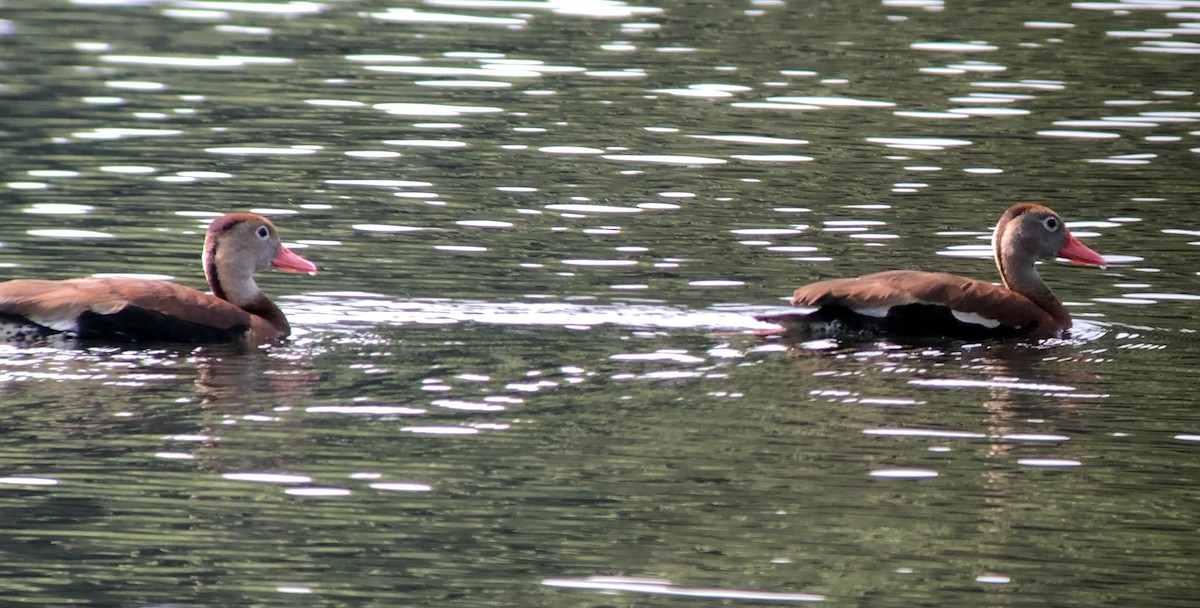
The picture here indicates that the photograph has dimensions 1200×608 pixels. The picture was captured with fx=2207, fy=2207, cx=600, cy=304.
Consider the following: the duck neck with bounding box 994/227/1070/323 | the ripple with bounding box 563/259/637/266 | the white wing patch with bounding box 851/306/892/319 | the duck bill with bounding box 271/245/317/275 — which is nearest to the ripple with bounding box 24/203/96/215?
the duck bill with bounding box 271/245/317/275

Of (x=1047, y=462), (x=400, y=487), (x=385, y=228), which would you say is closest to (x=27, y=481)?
(x=400, y=487)

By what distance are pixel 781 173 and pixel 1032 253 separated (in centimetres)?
510

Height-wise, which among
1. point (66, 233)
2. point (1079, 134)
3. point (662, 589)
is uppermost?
point (66, 233)

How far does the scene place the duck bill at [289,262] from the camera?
523 inches

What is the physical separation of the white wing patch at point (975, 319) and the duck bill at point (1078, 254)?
143 cm

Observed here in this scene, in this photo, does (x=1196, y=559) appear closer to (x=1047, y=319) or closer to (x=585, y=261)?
(x=1047, y=319)

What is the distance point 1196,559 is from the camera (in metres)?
8.75

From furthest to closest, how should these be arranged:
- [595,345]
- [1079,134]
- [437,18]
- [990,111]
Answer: [437,18] < [990,111] < [1079,134] < [595,345]

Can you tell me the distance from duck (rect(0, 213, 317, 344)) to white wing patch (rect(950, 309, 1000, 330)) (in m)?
3.90

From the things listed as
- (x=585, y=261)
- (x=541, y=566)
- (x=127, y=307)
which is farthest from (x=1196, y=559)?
(x=585, y=261)

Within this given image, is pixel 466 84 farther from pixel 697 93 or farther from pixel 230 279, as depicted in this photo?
pixel 230 279

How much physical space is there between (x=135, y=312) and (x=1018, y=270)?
18.1 ft

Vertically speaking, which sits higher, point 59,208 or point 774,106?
point 59,208

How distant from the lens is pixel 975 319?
12961 mm
